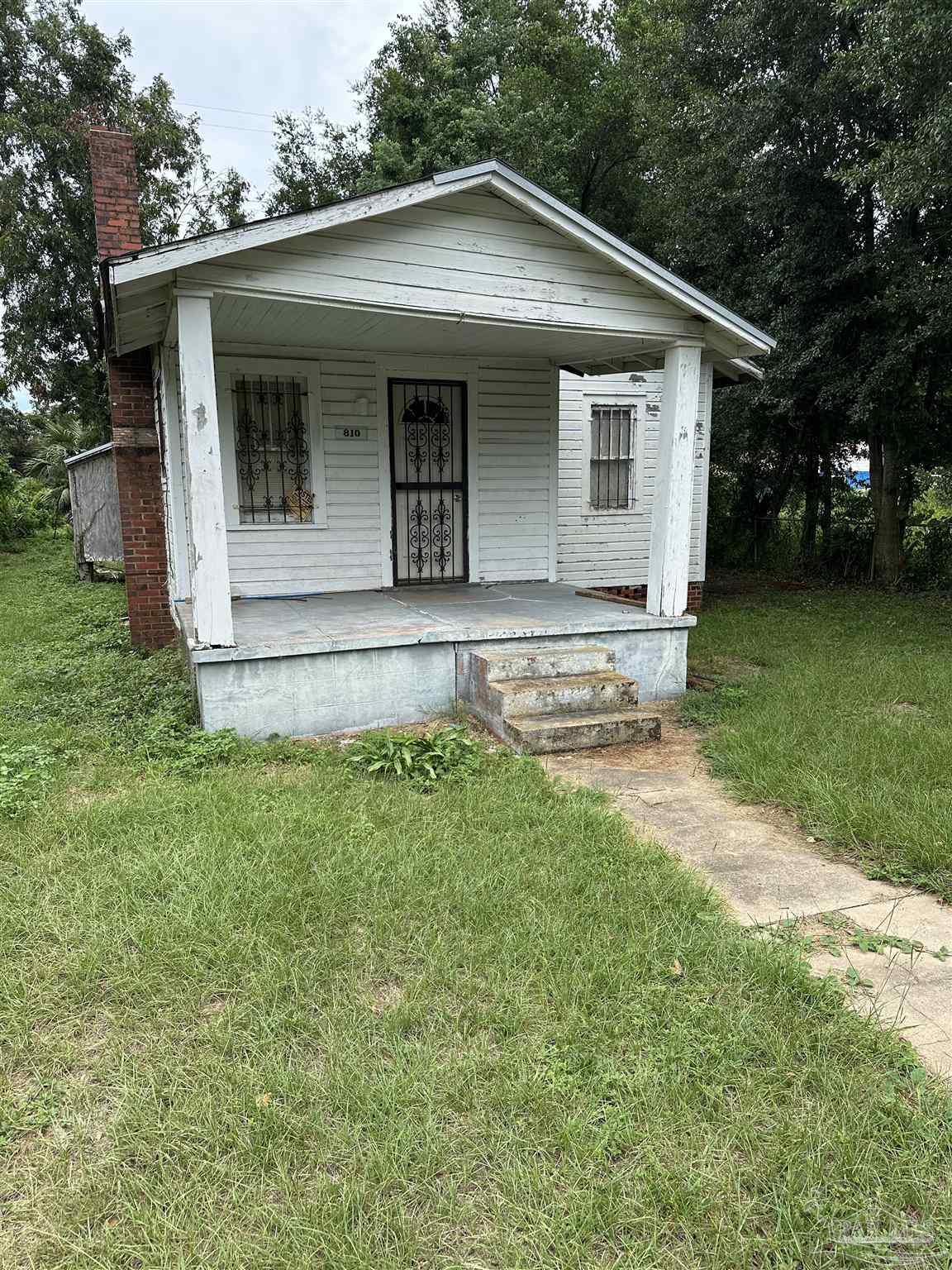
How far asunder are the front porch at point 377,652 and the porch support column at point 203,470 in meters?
0.23

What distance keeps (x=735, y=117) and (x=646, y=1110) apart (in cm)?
1198

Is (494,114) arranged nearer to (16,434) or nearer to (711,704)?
(711,704)

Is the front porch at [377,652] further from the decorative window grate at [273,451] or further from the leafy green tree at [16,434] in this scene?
the leafy green tree at [16,434]

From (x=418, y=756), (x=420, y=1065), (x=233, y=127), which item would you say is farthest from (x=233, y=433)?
(x=233, y=127)

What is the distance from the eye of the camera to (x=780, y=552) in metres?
14.8

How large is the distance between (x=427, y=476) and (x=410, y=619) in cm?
238

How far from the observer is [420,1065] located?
7.45 ft

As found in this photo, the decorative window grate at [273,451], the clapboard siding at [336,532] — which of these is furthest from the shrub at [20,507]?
the clapboard siding at [336,532]

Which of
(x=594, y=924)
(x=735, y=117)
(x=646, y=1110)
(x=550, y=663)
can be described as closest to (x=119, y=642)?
(x=550, y=663)

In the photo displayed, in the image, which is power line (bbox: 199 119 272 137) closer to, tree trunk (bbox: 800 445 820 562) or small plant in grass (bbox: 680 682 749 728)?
tree trunk (bbox: 800 445 820 562)

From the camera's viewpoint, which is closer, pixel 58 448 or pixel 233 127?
pixel 233 127

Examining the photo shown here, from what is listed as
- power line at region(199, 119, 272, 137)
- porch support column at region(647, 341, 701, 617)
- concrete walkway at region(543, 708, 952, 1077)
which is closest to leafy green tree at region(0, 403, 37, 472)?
power line at region(199, 119, 272, 137)

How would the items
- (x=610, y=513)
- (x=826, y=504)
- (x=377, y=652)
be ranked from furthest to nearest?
(x=826, y=504)
(x=610, y=513)
(x=377, y=652)

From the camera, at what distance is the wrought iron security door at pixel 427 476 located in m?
8.05
